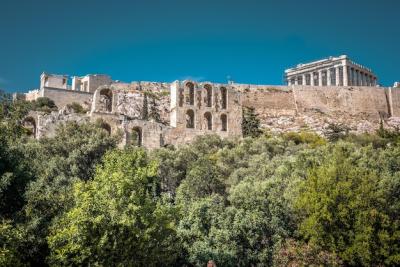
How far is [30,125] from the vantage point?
53219 millimetres

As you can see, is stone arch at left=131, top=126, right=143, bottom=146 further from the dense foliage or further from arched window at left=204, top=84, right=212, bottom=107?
arched window at left=204, top=84, right=212, bottom=107

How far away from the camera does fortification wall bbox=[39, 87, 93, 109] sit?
67.1m

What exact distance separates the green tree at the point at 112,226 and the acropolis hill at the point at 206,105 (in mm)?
26248

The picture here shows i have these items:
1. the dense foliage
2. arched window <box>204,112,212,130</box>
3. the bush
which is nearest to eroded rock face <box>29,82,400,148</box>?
arched window <box>204,112,212,130</box>

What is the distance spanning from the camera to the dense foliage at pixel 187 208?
22516 mm

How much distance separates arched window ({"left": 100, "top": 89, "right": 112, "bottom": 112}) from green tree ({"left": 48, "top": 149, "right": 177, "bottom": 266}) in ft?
118

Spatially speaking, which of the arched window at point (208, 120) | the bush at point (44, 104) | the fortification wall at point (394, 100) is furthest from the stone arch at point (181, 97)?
the fortification wall at point (394, 100)

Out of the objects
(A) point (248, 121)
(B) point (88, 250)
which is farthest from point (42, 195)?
(A) point (248, 121)

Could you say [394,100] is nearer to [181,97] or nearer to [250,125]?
[250,125]

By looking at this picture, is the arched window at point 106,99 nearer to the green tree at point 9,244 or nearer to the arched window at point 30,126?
the arched window at point 30,126

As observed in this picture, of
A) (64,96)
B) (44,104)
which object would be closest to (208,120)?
(64,96)

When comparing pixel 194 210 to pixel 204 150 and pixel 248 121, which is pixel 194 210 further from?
pixel 248 121

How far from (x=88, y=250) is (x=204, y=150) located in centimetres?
3005

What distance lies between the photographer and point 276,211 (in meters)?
31.3
